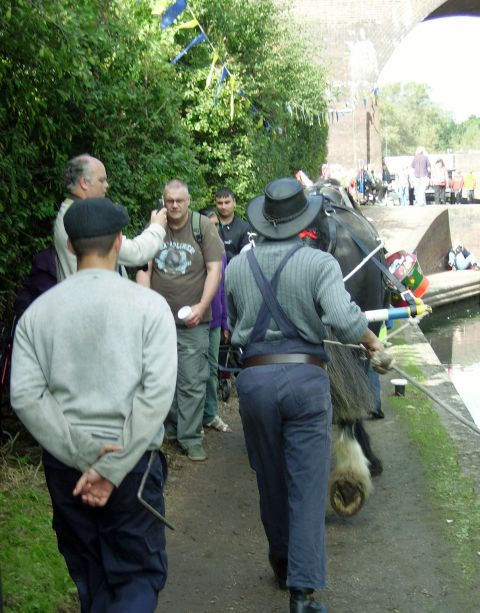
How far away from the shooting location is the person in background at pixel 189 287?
691cm

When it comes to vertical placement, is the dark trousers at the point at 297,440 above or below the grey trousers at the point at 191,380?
above

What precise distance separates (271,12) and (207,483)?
10.4 meters

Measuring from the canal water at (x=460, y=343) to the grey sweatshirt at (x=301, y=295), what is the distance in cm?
605

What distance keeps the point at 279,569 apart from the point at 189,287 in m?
2.73

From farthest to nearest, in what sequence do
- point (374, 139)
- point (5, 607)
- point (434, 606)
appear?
point (374, 139) < point (434, 606) < point (5, 607)

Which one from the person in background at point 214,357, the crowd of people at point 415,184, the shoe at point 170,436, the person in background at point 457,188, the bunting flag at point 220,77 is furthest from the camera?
the person in background at point 457,188

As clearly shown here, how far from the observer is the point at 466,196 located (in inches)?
1419

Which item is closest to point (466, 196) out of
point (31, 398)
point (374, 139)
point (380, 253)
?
point (374, 139)

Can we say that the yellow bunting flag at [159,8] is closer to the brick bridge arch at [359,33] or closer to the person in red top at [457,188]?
the brick bridge arch at [359,33]

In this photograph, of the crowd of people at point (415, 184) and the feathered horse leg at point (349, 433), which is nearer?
the feathered horse leg at point (349, 433)

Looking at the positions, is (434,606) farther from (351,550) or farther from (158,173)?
(158,173)

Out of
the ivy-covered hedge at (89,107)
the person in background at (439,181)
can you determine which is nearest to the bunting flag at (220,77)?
the ivy-covered hedge at (89,107)

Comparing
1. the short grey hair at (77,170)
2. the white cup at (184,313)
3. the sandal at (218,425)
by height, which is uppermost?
the short grey hair at (77,170)

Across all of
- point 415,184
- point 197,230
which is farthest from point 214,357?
point 415,184
